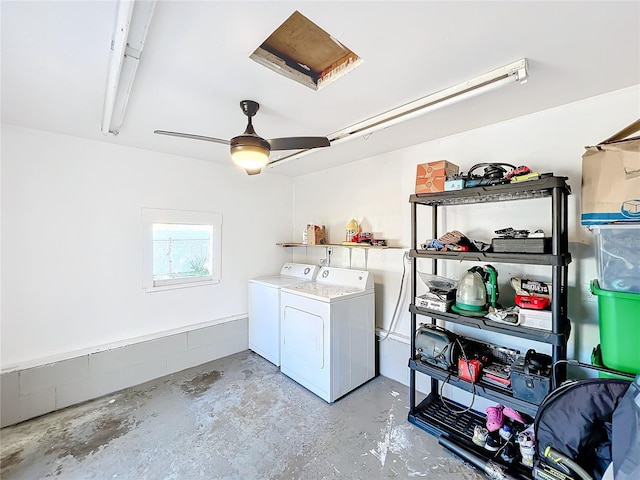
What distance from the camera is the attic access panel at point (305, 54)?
1333mm

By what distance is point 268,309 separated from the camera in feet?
10.6

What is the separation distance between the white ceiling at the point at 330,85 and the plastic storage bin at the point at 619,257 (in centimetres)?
90

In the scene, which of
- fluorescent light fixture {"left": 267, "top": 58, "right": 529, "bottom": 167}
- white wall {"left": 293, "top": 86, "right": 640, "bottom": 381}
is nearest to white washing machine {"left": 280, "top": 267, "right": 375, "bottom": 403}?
white wall {"left": 293, "top": 86, "right": 640, "bottom": 381}

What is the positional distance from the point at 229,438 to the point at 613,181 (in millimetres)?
2908

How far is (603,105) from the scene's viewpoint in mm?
1795

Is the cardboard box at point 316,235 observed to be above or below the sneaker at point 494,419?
above

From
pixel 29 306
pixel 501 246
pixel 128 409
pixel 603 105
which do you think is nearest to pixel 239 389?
pixel 128 409

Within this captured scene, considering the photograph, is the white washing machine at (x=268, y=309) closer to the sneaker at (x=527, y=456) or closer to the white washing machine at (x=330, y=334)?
the white washing machine at (x=330, y=334)

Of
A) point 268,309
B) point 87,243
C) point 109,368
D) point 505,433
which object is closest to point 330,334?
point 268,309

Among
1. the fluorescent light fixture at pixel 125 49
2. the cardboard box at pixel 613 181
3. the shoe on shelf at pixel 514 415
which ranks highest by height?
the fluorescent light fixture at pixel 125 49

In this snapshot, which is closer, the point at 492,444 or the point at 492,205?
the point at 492,444

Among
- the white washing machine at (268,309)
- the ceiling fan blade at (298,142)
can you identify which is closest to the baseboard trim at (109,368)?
the white washing machine at (268,309)

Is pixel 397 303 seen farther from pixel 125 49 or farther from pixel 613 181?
pixel 125 49

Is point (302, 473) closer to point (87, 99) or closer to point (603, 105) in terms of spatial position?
point (87, 99)
